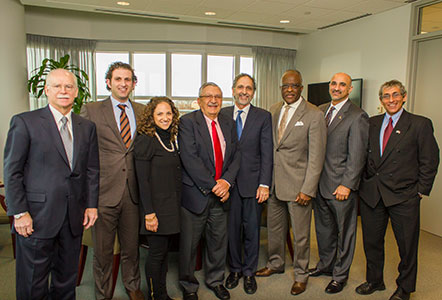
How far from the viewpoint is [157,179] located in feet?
7.52

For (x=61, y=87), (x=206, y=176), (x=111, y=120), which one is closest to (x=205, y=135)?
(x=206, y=176)

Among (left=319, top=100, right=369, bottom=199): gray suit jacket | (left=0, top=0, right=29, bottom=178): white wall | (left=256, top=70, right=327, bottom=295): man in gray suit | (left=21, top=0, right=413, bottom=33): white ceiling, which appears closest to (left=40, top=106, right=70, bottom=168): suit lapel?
Answer: (left=256, top=70, right=327, bottom=295): man in gray suit

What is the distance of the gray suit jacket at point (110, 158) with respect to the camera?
7.73 ft

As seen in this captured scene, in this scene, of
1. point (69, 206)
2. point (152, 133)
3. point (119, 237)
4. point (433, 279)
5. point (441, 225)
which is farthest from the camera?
point (441, 225)

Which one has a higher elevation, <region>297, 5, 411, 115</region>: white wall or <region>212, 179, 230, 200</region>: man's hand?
<region>297, 5, 411, 115</region>: white wall

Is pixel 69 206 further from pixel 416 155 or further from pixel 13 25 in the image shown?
pixel 13 25

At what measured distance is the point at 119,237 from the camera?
252cm

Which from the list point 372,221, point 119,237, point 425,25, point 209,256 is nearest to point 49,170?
point 119,237

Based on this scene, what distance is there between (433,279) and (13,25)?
21.0 feet

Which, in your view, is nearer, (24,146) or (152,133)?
(24,146)

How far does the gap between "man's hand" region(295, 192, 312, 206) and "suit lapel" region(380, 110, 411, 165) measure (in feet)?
2.09

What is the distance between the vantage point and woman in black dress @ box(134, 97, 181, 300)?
226 cm

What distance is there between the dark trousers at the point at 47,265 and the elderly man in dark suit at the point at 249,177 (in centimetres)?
123

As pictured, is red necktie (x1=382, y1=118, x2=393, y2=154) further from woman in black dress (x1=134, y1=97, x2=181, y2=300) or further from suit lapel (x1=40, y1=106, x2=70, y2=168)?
suit lapel (x1=40, y1=106, x2=70, y2=168)
